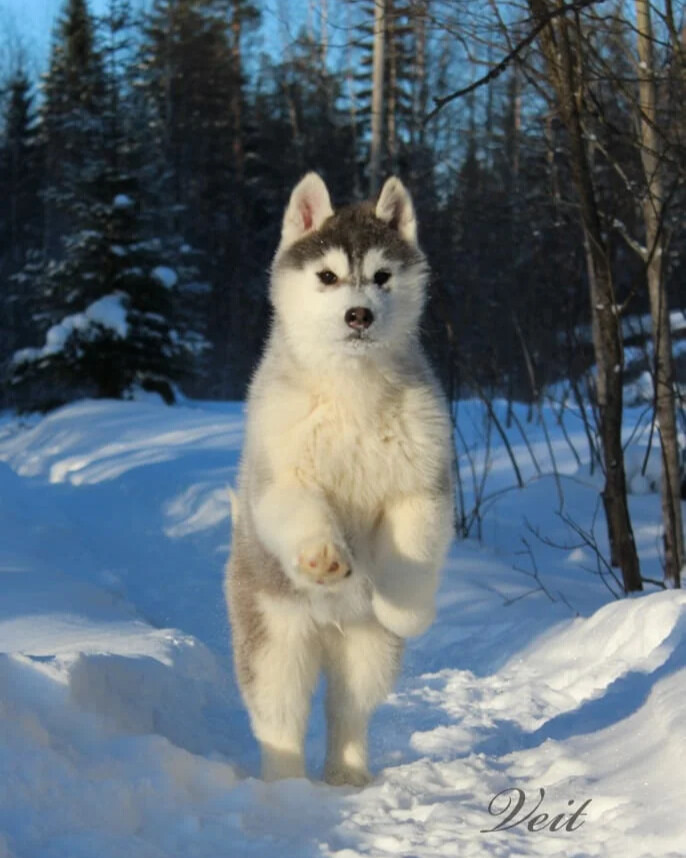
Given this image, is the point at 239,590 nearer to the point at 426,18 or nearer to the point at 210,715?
the point at 210,715

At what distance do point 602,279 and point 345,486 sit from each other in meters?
2.71

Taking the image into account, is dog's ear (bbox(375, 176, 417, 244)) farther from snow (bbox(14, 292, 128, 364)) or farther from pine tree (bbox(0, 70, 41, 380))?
pine tree (bbox(0, 70, 41, 380))

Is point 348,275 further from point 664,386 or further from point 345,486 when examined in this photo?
point 664,386

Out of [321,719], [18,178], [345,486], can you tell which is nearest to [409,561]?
[345,486]

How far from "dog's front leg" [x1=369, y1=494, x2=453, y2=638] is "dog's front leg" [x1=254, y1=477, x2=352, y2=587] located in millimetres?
272

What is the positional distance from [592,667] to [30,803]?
2802mm

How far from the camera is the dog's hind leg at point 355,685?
3.62m

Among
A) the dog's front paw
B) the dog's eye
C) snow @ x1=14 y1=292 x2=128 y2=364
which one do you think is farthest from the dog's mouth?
snow @ x1=14 y1=292 x2=128 y2=364

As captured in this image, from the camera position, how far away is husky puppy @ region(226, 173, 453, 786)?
11.2 ft

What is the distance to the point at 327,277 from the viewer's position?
3.47m

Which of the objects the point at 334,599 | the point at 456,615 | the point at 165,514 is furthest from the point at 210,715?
the point at 165,514

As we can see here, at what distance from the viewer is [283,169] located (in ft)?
96.0

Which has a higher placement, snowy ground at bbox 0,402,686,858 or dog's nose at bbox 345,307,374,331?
dog's nose at bbox 345,307,374,331

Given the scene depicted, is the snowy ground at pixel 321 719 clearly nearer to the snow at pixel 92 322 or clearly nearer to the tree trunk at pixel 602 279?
the tree trunk at pixel 602 279
